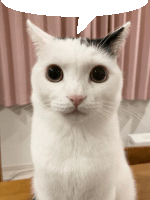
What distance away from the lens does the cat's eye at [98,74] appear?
0.43 metres

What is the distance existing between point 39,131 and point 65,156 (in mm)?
111

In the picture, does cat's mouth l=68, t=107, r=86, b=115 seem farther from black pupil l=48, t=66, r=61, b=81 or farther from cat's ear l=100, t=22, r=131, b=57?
cat's ear l=100, t=22, r=131, b=57

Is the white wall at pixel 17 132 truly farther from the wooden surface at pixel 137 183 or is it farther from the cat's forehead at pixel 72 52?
the cat's forehead at pixel 72 52

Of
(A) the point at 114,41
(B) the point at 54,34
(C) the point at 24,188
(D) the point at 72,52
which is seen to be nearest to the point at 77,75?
(D) the point at 72,52

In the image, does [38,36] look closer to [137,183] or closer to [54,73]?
[54,73]

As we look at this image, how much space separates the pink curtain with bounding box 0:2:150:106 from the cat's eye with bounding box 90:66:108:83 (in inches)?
15.7

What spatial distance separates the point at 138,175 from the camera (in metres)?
0.83

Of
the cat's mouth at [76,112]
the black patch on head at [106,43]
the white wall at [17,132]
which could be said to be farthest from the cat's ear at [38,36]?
the white wall at [17,132]

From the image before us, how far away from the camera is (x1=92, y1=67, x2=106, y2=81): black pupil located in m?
0.44

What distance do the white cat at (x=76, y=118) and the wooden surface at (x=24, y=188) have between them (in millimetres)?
255

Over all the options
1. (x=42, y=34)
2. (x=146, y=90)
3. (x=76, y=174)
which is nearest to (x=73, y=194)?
(x=76, y=174)

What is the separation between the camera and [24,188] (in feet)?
2.43

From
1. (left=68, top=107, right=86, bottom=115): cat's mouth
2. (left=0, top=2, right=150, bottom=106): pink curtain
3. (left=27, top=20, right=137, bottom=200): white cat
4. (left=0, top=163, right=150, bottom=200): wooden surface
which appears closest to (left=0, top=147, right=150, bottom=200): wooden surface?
(left=0, top=163, right=150, bottom=200): wooden surface

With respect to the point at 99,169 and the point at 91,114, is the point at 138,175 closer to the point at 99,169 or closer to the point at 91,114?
the point at 99,169
